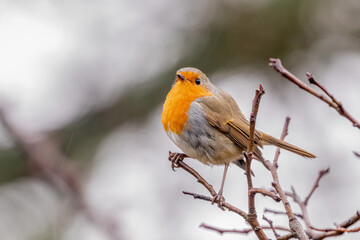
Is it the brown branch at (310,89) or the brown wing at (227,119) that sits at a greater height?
the brown branch at (310,89)

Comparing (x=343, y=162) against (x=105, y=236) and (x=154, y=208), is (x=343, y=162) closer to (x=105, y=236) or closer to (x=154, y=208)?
(x=154, y=208)

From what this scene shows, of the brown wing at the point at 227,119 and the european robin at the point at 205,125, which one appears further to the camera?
the brown wing at the point at 227,119

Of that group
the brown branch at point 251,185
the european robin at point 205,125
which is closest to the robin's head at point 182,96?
the european robin at point 205,125

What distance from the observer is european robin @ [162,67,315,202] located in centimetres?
335

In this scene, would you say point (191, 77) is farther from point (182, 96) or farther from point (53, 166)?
point (53, 166)

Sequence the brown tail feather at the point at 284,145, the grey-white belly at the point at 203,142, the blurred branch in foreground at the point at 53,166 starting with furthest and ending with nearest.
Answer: the blurred branch in foreground at the point at 53,166
the brown tail feather at the point at 284,145
the grey-white belly at the point at 203,142

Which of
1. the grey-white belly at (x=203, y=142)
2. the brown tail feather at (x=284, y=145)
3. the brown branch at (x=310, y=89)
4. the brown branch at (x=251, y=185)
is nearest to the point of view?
the brown branch at (x=310, y=89)

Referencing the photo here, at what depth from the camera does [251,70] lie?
6.14 meters

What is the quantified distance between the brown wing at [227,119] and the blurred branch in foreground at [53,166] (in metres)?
1.61

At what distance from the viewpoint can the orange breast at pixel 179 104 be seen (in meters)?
3.34

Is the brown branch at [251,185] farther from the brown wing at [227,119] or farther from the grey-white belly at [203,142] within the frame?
the brown wing at [227,119]

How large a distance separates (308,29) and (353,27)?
564mm

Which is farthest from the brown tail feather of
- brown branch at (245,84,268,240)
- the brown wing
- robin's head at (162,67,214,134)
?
brown branch at (245,84,268,240)

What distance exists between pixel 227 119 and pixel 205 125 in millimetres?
245
